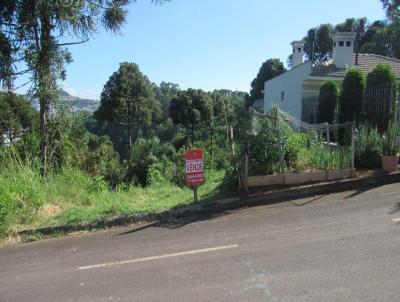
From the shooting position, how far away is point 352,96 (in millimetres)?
16125

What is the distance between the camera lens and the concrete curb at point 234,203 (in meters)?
8.08

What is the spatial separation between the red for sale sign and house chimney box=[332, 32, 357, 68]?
1996 centimetres

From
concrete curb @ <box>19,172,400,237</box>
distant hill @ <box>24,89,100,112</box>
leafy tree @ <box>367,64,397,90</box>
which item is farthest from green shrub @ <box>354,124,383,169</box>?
distant hill @ <box>24,89,100,112</box>

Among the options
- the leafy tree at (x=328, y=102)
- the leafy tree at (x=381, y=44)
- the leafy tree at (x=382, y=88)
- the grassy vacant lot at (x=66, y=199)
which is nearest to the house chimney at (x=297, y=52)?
the leafy tree at (x=328, y=102)

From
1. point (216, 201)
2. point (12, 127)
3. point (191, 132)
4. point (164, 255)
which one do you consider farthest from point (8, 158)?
point (191, 132)

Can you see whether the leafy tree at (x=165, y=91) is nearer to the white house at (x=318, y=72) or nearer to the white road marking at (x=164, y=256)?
the white house at (x=318, y=72)

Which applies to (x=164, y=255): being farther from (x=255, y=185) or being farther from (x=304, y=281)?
(x=255, y=185)

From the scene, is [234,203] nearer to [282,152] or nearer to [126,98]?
[282,152]

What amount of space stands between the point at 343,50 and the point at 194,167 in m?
20.6

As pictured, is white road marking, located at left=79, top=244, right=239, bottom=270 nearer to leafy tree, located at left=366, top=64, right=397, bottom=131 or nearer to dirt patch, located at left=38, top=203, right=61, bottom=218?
dirt patch, located at left=38, top=203, right=61, bottom=218

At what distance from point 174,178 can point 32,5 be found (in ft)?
21.3

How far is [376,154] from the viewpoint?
1097cm

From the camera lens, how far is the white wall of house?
27.0 meters

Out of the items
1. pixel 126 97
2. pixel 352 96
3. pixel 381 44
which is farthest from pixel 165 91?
pixel 352 96
